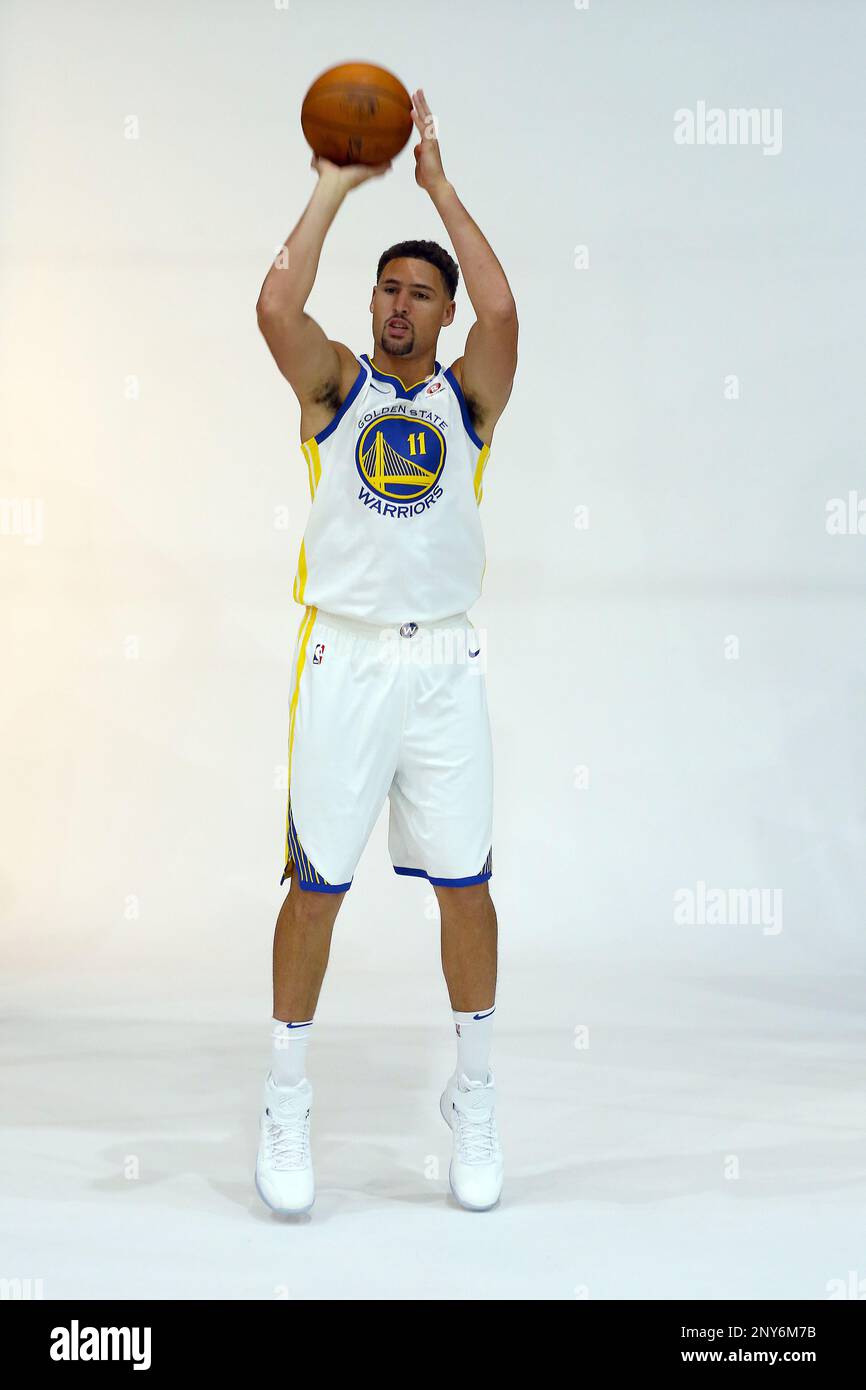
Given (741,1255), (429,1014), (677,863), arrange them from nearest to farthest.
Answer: (741,1255) → (429,1014) → (677,863)

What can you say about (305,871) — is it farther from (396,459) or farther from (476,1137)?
(396,459)

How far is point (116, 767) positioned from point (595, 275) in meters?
2.19

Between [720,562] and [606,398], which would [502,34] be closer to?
[606,398]

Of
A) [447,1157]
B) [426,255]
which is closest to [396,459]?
[426,255]

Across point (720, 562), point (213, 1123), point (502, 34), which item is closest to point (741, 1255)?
point (213, 1123)

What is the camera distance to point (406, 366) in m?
2.76

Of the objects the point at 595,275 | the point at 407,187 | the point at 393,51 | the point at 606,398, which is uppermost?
the point at 393,51

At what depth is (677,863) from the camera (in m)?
4.70

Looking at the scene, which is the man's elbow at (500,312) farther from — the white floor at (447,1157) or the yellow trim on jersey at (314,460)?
the white floor at (447,1157)

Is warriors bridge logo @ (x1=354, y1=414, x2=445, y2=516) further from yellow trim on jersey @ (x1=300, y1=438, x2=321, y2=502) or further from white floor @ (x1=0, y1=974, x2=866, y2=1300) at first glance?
white floor @ (x1=0, y1=974, x2=866, y2=1300)

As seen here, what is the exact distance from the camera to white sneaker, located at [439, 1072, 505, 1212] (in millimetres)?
2625

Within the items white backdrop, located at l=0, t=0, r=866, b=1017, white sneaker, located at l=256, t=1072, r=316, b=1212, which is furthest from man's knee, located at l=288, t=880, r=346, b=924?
white backdrop, located at l=0, t=0, r=866, b=1017

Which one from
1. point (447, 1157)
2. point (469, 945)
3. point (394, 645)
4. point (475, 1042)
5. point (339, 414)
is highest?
point (339, 414)

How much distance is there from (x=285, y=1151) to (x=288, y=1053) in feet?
0.55
